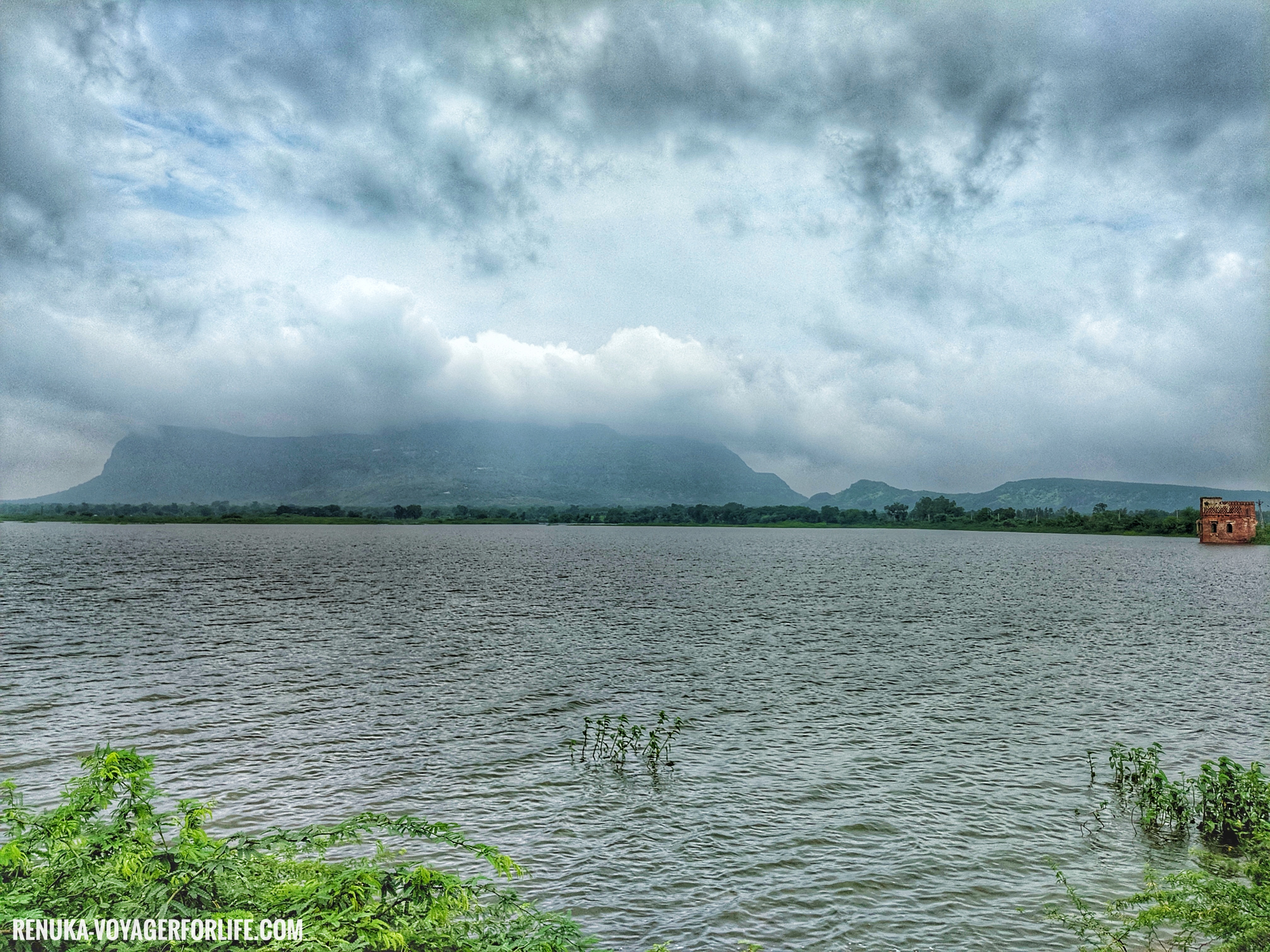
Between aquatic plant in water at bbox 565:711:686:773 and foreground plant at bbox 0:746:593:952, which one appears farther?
aquatic plant in water at bbox 565:711:686:773

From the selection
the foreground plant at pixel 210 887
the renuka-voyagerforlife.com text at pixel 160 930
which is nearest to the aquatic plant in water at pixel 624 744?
the foreground plant at pixel 210 887

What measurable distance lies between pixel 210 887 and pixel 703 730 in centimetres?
2590

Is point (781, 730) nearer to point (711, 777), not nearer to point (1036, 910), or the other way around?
point (711, 777)

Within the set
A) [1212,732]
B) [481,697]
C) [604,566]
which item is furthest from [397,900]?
[604,566]

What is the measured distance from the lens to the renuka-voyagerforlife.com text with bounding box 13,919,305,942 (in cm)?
884

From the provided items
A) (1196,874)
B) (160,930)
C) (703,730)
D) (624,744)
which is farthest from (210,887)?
(703,730)

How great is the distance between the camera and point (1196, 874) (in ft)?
49.7

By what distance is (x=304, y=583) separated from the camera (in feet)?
339

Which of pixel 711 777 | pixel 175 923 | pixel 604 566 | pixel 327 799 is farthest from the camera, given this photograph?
pixel 604 566

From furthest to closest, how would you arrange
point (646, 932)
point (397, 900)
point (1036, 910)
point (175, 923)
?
point (1036, 910)
point (646, 932)
point (397, 900)
point (175, 923)

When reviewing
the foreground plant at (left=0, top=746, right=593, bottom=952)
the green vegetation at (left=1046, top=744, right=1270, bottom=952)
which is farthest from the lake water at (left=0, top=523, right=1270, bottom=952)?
the foreground plant at (left=0, top=746, right=593, bottom=952)

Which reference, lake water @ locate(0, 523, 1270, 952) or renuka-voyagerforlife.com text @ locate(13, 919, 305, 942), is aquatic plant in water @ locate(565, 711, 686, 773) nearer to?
lake water @ locate(0, 523, 1270, 952)

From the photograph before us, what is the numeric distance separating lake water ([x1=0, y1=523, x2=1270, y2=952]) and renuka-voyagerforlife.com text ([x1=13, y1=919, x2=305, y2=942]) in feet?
30.6

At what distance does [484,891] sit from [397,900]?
8.58 metres
